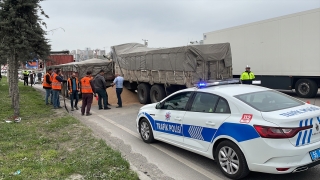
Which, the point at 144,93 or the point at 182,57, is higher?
the point at 182,57

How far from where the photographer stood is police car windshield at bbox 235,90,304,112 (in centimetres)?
433

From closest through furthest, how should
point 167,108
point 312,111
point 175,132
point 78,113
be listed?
point 312,111
point 175,132
point 167,108
point 78,113

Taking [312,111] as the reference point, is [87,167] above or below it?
below

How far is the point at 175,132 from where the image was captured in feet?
18.2

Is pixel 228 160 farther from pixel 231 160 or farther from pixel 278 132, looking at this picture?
pixel 278 132

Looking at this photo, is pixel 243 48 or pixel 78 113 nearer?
pixel 78 113

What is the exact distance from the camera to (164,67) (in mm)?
11820

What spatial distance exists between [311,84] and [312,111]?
10.4 metres

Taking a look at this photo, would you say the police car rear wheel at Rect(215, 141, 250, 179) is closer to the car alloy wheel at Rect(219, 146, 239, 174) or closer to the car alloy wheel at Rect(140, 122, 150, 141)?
the car alloy wheel at Rect(219, 146, 239, 174)

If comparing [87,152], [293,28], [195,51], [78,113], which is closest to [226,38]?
[293,28]

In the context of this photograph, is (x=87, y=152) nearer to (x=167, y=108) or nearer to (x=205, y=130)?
(x=167, y=108)

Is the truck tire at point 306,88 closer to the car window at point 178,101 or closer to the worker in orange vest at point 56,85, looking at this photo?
the car window at point 178,101

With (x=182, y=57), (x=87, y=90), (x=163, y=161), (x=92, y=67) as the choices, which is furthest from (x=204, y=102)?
(x=92, y=67)

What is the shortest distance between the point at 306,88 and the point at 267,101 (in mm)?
10456
